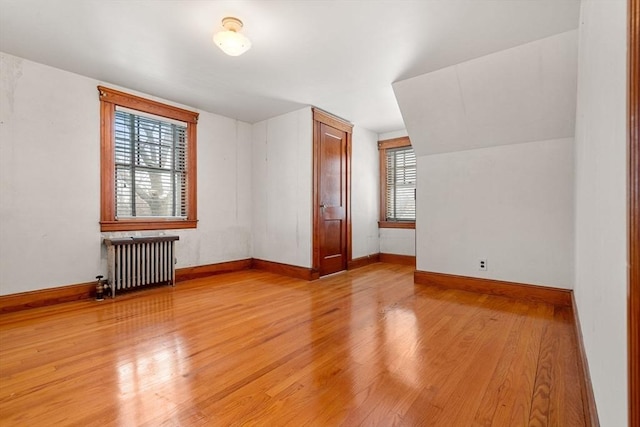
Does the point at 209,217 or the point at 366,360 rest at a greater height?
the point at 209,217

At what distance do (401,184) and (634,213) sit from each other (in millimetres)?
5221

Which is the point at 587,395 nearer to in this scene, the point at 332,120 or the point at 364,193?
the point at 332,120

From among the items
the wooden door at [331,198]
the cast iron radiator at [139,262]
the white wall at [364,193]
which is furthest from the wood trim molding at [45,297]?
the white wall at [364,193]

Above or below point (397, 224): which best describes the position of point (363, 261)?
below

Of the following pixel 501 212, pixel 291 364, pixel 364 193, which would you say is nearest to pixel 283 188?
pixel 364 193

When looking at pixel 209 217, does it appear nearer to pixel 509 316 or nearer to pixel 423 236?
pixel 423 236

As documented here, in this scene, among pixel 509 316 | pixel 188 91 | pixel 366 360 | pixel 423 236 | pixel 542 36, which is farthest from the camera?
pixel 423 236

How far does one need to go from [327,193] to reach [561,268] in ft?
9.89

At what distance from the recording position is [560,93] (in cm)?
284

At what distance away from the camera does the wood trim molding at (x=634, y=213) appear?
609 mm

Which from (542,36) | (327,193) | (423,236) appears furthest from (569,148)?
(327,193)

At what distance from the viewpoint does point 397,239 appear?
570 centimetres

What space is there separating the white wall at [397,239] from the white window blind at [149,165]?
3.64m

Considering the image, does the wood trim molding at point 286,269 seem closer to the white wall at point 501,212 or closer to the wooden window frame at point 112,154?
the wooden window frame at point 112,154
